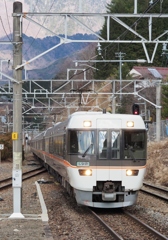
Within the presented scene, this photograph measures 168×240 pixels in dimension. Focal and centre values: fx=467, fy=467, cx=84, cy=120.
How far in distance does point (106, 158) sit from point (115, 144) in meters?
0.47

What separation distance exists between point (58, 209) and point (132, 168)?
2.54 meters

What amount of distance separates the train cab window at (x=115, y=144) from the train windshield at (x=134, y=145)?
19 cm

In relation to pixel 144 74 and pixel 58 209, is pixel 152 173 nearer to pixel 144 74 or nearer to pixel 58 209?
pixel 58 209

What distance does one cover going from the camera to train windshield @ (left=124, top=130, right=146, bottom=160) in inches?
496

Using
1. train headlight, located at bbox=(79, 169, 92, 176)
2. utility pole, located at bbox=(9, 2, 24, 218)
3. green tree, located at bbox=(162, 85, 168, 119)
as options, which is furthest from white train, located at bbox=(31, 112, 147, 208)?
green tree, located at bbox=(162, 85, 168, 119)

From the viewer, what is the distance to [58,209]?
43.8 feet

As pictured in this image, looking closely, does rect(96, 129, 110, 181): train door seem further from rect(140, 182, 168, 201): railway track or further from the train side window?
rect(140, 182, 168, 201): railway track

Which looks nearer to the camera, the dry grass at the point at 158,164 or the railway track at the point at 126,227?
the railway track at the point at 126,227

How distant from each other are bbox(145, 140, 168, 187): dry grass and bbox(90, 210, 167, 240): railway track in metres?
11.1

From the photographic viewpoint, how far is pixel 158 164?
26109 millimetres

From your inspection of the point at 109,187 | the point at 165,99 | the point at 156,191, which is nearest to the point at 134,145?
the point at 109,187

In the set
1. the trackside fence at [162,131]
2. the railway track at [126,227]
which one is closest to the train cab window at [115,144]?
the railway track at [126,227]

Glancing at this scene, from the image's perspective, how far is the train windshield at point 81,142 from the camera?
12594 millimetres

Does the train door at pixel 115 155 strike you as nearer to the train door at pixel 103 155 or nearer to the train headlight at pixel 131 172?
Result: the train door at pixel 103 155
